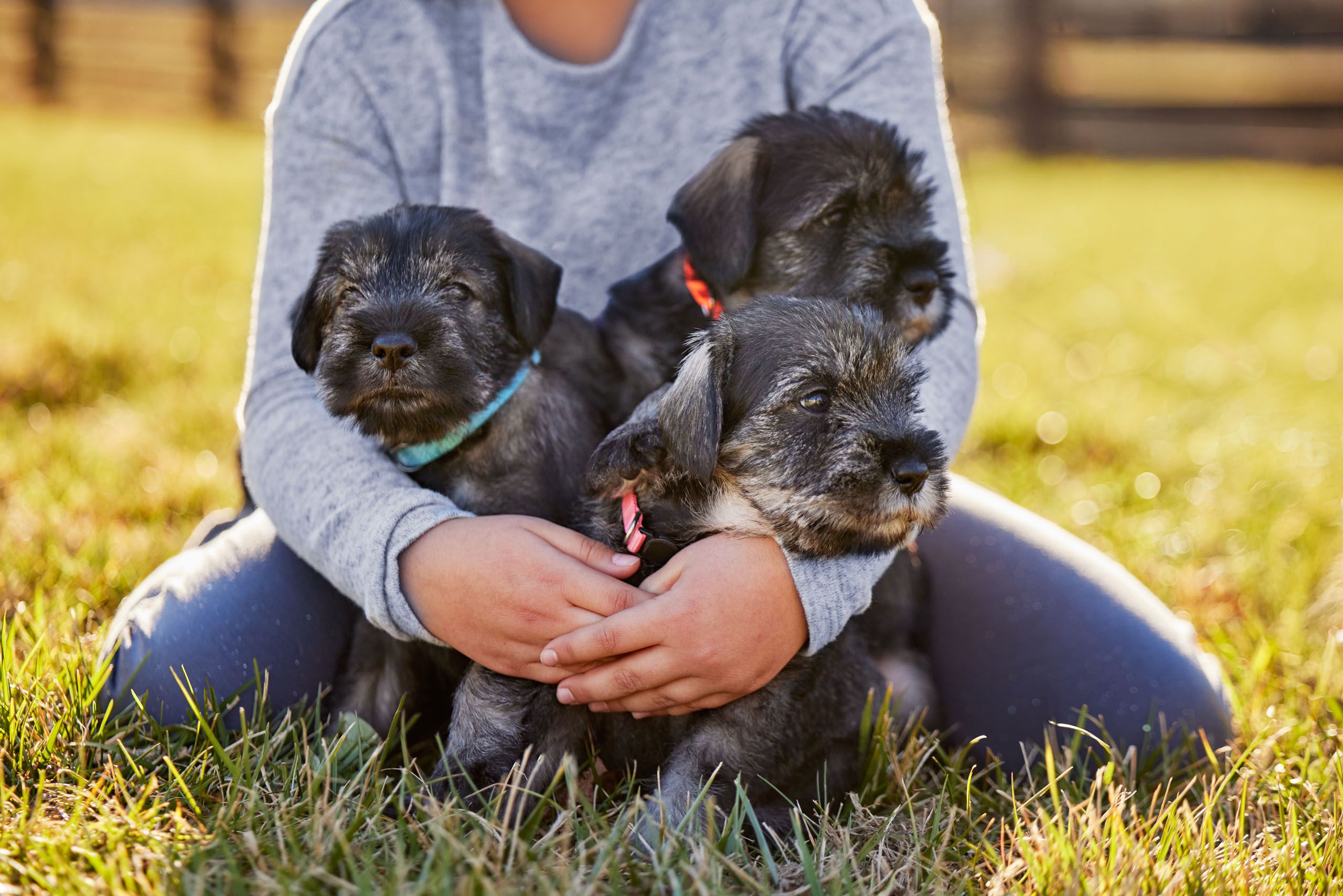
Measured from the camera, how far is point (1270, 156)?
18.1 metres

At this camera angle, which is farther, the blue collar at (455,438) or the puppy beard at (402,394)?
the blue collar at (455,438)

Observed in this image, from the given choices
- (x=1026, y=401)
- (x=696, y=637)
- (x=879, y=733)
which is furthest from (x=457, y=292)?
(x=1026, y=401)

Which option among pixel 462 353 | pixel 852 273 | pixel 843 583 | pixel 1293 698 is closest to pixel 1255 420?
pixel 1293 698

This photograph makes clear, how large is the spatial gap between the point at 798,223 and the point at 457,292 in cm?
83

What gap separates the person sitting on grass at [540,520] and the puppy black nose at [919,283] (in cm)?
13

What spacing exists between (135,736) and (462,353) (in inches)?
40.4

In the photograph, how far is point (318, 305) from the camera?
2.43 meters

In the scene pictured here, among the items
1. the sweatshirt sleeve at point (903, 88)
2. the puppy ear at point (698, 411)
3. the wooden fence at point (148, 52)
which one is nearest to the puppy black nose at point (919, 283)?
the sweatshirt sleeve at point (903, 88)

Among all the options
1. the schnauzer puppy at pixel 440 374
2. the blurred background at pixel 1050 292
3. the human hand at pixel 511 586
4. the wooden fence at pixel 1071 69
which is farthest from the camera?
the wooden fence at pixel 1071 69

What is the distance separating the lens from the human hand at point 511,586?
2137mm

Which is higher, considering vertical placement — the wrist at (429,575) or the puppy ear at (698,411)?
the puppy ear at (698,411)

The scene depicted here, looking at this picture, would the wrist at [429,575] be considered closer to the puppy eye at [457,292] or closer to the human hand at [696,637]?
the human hand at [696,637]

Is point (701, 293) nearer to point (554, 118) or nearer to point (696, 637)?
point (554, 118)

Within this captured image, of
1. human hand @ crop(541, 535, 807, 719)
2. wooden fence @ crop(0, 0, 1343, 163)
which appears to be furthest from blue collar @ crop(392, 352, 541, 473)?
wooden fence @ crop(0, 0, 1343, 163)
